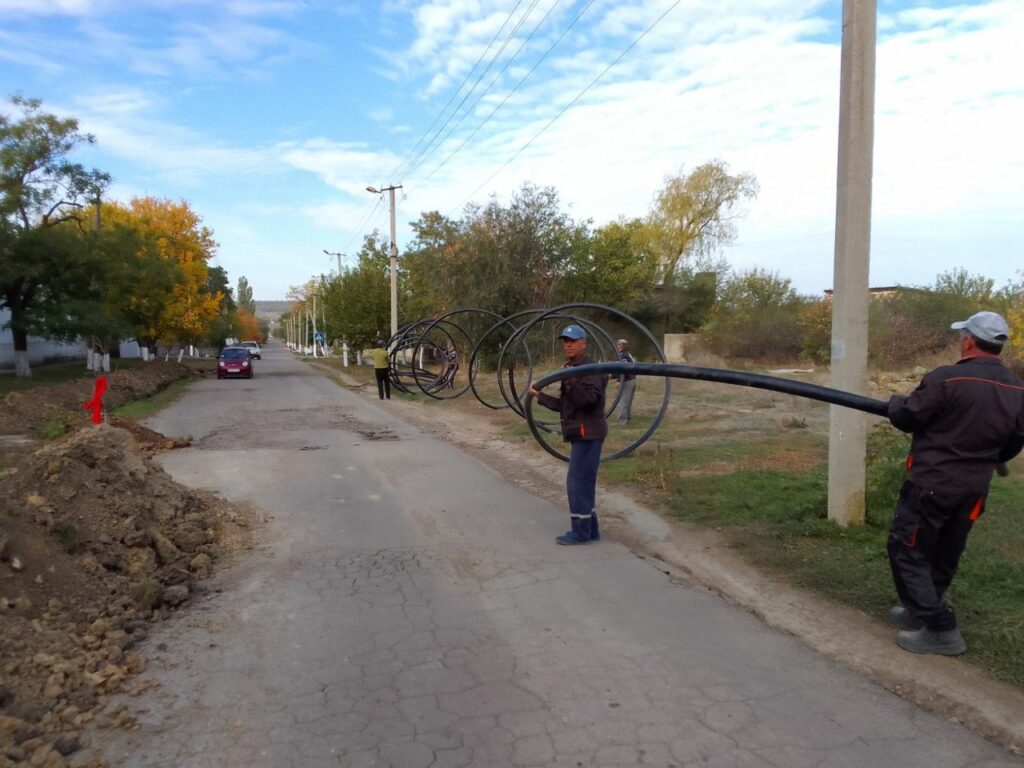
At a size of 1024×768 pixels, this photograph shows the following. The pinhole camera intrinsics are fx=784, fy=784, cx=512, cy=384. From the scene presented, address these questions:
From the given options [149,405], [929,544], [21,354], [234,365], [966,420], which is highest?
[966,420]

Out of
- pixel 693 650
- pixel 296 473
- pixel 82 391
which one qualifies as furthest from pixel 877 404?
pixel 82 391

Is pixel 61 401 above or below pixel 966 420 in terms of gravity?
below

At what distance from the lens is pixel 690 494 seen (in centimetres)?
872

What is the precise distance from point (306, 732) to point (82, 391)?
2102 centimetres

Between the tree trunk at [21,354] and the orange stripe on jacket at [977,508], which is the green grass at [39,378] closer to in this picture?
the tree trunk at [21,354]

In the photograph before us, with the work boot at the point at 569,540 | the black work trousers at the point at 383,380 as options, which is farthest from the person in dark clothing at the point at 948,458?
the black work trousers at the point at 383,380

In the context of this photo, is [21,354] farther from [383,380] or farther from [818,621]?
[818,621]

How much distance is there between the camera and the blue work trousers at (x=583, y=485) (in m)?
6.76

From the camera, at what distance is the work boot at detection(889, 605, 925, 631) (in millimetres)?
4645

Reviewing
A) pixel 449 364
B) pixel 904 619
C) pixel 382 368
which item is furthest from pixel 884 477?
pixel 382 368

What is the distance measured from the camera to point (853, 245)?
6.71m

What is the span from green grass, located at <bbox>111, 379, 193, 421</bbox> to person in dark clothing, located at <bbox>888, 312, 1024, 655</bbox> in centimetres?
1569

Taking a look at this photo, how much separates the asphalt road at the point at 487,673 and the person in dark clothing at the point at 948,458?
70 centimetres

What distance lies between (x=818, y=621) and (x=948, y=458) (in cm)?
141
